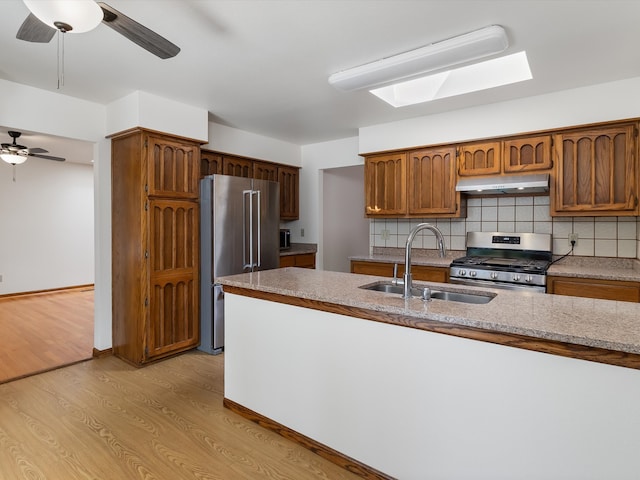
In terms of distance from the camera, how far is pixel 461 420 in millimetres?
1488

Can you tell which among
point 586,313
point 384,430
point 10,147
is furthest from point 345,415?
point 10,147

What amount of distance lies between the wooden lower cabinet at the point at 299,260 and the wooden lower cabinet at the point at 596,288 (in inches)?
108

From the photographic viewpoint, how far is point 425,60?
2342 millimetres

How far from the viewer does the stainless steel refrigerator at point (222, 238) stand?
11.6 feet

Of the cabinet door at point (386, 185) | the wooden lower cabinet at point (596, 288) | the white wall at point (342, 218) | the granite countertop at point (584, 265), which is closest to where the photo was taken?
the wooden lower cabinet at point (596, 288)

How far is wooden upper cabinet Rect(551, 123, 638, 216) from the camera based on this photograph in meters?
2.84

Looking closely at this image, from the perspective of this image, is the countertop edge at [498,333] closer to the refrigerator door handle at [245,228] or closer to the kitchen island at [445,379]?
the kitchen island at [445,379]

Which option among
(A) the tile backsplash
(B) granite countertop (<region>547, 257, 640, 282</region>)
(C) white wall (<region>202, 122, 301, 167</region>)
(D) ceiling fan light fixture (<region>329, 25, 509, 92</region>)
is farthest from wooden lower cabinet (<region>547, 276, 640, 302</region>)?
(C) white wall (<region>202, 122, 301, 167</region>)

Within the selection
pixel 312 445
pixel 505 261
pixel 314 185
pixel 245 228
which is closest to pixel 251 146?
pixel 314 185

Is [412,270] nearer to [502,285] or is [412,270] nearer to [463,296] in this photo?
[502,285]

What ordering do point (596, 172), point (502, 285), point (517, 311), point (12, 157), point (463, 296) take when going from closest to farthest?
point (517, 311)
point (463, 296)
point (596, 172)
point (502, 285)
point (12, 157)

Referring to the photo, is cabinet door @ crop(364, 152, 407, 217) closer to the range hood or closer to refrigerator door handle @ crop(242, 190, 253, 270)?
the range hood

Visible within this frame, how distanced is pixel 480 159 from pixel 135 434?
3554 millimetres

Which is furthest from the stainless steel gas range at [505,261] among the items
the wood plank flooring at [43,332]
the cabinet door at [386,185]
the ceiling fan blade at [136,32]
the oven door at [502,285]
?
the wood plank flooring at [43,332]
